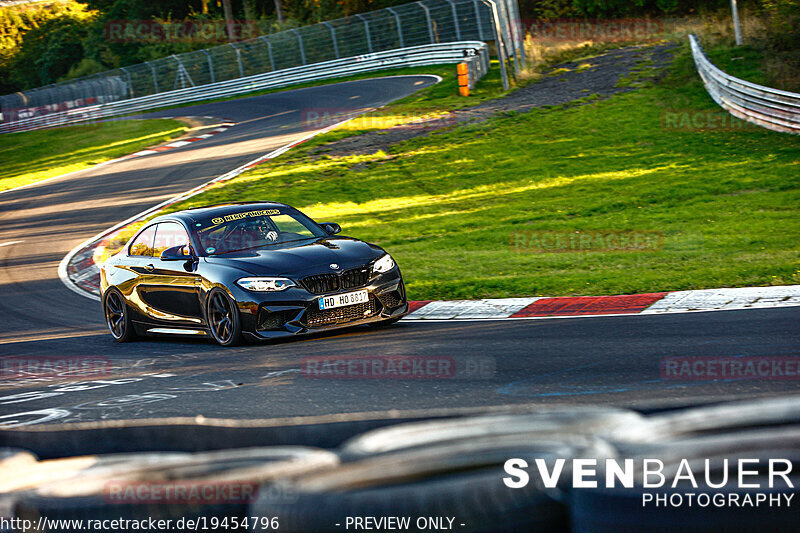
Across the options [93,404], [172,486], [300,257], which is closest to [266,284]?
[300,257]

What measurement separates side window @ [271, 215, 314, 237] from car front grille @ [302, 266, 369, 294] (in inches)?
55.3

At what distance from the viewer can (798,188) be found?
16172mm

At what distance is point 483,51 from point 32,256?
2403 centimetres

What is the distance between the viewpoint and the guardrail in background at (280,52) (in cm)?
4494

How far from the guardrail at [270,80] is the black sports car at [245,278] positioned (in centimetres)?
3080

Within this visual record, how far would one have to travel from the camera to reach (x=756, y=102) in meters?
22.3

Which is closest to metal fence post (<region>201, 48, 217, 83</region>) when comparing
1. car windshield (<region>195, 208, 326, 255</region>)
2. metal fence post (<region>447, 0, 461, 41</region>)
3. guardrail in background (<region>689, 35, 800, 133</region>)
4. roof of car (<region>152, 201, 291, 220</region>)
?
metal fence post (<region>447, 0, 461, 41</region>)

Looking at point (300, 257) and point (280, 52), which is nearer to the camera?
point (300, 257)

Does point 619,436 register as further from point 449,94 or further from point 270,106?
point 270,106

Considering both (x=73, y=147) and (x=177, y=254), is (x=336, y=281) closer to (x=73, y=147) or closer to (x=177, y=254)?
(x=177, y=254)

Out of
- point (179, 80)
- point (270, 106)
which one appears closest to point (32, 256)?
point (270, 106)

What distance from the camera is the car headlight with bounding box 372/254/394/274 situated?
9.23 meters

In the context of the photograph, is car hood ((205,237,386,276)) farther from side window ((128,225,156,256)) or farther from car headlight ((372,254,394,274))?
side window ((128,225,156,256))

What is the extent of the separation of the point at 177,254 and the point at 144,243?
40.7 inches
